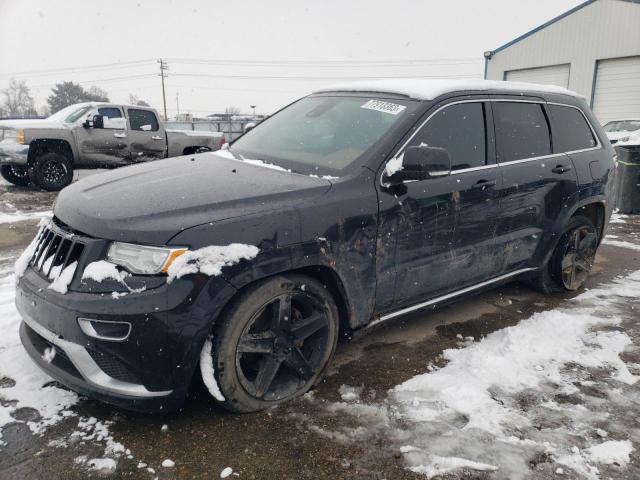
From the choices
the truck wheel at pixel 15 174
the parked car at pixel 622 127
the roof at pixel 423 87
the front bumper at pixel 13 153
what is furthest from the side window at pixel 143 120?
the parked car at pixel 622 127

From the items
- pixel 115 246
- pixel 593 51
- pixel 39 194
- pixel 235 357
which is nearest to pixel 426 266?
pixel 235 357

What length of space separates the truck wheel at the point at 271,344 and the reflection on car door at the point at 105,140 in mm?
9137

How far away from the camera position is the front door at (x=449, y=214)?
2.90m

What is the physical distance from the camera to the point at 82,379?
226 centimetres

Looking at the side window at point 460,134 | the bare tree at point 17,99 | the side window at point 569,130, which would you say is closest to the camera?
the side window at point 460,134

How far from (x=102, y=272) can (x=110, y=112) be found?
Result: 962 centimetres

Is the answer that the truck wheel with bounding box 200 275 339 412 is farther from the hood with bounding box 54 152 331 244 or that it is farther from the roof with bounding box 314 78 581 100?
the roof with bounding box 314 78 581 100

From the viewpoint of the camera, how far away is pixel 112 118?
10516mm

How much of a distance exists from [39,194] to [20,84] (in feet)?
330

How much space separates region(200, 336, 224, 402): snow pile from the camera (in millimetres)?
2318

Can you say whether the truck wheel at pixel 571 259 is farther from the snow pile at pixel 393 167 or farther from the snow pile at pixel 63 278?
the snow pile at pixel 63 278

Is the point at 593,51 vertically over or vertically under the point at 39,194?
over

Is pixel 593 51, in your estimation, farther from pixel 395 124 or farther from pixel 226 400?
pixel 226 400

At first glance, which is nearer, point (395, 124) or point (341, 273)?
point (341, 273)
